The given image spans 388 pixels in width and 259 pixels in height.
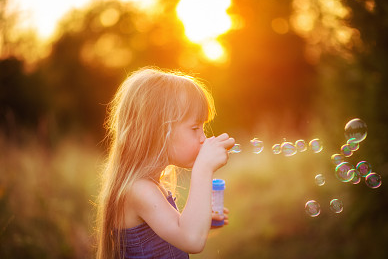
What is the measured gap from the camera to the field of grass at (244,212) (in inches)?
135

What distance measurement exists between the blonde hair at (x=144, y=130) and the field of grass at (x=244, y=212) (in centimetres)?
93

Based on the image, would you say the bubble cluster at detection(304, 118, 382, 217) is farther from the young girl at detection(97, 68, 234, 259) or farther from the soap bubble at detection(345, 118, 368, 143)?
the young girl at detection(97, 68, 234, 259)

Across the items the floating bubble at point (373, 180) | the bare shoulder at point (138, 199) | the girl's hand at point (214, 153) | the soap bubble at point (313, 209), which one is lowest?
the bare shoulder at point (138, 199)

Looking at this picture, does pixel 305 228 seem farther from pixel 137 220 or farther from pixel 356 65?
pixel 137 220

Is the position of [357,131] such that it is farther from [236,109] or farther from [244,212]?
[236,109]

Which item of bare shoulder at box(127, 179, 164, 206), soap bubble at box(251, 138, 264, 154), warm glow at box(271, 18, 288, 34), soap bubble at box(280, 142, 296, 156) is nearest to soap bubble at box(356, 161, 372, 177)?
soap bubble at box(280, 142, 296, 156)

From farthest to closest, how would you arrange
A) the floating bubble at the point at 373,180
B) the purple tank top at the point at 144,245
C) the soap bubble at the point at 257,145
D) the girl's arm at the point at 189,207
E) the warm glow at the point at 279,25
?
the warm glow at the point at 279,25 < the floating bubble at the point at 373,180 < the soap bubble at the point at 257,145 < the purple tank top at the point at 144,245 < the girl's arm at the point at 189,207

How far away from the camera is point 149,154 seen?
1.92m

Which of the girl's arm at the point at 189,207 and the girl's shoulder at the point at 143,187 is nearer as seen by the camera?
the girl's arm at the point at 189,207

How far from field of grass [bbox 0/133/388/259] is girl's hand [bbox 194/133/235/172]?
4.61 feet

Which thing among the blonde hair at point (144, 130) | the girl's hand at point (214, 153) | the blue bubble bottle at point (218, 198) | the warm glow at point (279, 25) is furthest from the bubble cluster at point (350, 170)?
the warm glow at point (279, 25)

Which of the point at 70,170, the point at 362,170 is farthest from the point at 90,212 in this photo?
the point at 362,170

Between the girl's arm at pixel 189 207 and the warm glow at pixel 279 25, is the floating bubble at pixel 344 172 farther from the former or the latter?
the warm glow at pixel 279 25

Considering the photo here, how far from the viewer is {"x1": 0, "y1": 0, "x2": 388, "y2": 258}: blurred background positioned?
11.2 feet
